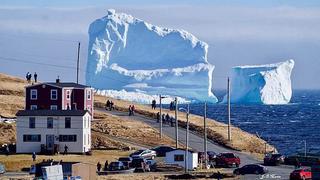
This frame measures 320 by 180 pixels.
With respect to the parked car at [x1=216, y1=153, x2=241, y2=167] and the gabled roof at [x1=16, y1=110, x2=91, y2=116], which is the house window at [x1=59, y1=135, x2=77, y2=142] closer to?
the gabled roof at [x1=16, y1=110, x2=91, y2=116]

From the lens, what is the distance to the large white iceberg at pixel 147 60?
575 feet

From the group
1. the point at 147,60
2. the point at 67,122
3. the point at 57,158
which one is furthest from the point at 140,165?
the point at 147,60

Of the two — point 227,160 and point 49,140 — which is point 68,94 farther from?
point 227,160

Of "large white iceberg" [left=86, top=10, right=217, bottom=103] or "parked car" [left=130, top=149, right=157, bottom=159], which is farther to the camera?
"large white iceberg" [left=86, top=10, right=217, bottom=103]

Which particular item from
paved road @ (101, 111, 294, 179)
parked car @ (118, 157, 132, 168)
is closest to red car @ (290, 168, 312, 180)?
paved road @ (101, 111, 294, 179)

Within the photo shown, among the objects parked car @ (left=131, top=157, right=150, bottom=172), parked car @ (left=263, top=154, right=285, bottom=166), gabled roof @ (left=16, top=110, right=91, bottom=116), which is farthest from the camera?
gabled roof @ (left=16, top=110, right=91, bottom=116)

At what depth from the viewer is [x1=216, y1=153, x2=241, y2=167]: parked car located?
229ft

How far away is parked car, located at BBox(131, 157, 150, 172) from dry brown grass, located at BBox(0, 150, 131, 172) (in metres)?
3.03

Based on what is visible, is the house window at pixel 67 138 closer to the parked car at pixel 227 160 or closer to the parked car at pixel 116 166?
the parked car at pixel 116 166

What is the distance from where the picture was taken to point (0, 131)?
8044cm

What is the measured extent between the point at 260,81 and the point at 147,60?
85.9 ft

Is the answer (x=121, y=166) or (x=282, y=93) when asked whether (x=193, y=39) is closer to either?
(x=282, y=93)

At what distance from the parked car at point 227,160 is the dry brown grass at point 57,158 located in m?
7.31

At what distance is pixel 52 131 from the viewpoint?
75625mm
